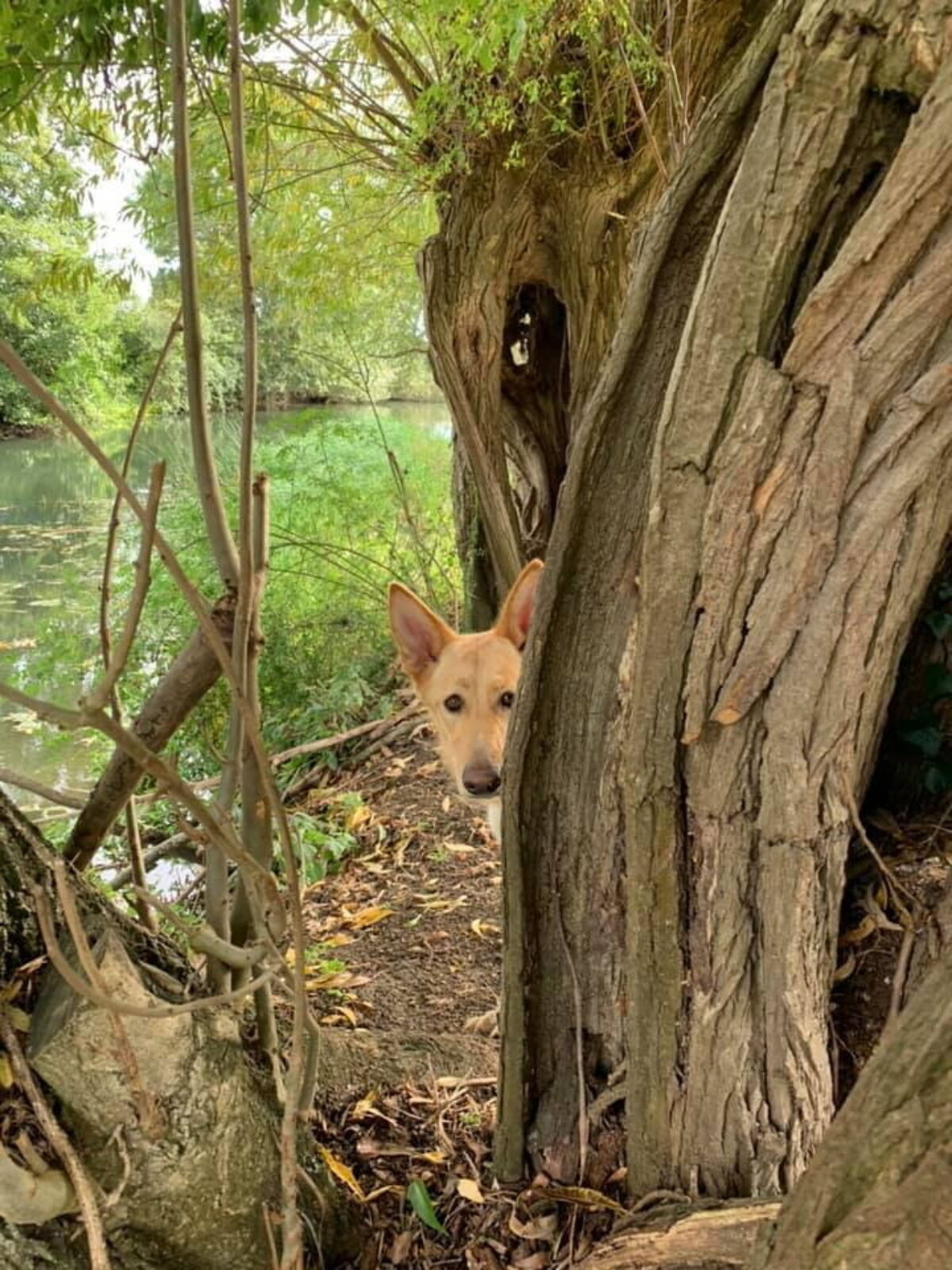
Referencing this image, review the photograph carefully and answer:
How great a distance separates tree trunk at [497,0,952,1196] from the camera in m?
1.34

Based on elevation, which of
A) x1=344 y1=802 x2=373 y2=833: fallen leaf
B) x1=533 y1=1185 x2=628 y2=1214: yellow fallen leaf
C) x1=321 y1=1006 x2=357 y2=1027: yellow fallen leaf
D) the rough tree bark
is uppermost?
the rough tree bark

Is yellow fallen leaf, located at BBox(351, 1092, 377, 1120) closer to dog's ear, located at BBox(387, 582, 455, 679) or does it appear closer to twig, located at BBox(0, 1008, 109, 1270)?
twig, located at BBox(0, 1008, 109, 1270)

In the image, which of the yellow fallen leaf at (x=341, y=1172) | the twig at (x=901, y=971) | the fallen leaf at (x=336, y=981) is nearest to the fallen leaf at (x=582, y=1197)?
the yellow fallen leaf at (x=341, y=1172)

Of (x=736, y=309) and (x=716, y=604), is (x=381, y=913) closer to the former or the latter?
(x=716, y=604)

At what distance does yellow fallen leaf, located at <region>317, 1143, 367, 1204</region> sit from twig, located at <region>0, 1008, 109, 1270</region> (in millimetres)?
589

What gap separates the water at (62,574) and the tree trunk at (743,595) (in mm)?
2481

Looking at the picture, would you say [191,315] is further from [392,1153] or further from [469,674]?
[469,674]

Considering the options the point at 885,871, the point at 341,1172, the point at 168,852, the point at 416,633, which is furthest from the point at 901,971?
the point at 168,852

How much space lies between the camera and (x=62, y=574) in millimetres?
9078

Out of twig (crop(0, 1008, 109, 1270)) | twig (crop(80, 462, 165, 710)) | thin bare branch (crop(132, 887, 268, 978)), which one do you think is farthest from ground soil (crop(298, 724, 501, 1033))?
twig (crop(80, 462, 165, 710))

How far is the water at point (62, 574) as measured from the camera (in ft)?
21.6

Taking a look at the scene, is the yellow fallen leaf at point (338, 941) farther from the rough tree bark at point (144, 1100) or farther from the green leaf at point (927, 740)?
the green leaf at point (927, 740)

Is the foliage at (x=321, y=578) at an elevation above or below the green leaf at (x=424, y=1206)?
above

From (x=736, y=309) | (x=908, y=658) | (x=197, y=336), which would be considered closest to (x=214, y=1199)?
(x=197, y=336)
